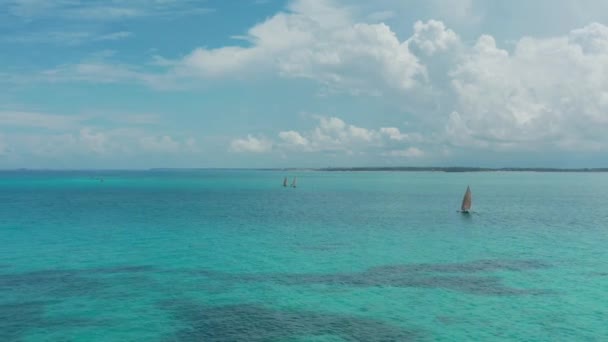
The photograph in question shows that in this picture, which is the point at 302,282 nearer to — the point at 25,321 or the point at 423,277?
the point at 423,277

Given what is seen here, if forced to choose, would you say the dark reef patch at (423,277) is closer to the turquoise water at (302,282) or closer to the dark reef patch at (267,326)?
the turquoise water at (302,282)

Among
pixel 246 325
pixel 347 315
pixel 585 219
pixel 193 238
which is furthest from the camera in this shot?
pixel 585 219

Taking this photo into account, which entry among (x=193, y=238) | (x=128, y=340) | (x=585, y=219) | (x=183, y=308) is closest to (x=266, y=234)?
(x=193, y=238)

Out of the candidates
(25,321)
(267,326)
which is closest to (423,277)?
(267,326)

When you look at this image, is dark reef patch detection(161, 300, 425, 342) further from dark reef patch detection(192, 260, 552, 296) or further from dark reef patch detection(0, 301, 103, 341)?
dark reef patch detection(192, 260, 552, 296)

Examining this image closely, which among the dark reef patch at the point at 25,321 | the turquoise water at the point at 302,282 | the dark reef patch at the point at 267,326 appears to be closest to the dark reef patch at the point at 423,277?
the turquoise water at the point at 302,282

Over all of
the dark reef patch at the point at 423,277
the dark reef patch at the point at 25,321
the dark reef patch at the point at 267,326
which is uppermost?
the dark reef patch at the point at 423,277

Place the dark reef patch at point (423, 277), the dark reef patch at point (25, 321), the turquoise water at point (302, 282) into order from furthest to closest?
1. the dark reef patch at point (423, 277)
2. the turquoise water at point (302, 282)
3. the dark reef patch at point (25, 321)

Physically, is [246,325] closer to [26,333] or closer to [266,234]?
[26,333]
